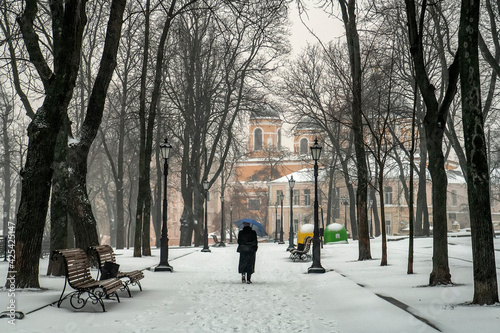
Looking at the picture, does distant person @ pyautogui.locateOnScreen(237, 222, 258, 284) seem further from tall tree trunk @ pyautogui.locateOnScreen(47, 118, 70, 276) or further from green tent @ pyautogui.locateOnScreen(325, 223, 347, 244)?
green tent @ pyautogui.locateOnScreen(325, 223, 347, 244)

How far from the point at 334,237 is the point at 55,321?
82.8 ft

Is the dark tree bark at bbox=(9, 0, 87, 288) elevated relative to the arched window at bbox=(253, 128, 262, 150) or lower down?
lower down

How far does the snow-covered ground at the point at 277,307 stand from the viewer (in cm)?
713

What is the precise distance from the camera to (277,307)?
359 inches

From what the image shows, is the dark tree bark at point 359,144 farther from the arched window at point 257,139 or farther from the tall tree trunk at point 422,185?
the arched window at point 257,139

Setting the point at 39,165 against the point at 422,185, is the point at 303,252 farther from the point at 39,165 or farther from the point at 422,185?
the point at 422,185

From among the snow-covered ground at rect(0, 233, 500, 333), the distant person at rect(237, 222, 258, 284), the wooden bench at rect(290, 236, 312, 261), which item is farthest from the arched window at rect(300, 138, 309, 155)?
the distant person at rect(237, 222, 258, 284)

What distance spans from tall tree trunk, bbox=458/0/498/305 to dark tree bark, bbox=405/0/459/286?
2189mm

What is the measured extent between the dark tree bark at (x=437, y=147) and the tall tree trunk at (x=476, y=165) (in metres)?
2.19

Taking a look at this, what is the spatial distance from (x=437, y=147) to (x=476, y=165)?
2970 millimetres

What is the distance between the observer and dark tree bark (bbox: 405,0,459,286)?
10.8 metres

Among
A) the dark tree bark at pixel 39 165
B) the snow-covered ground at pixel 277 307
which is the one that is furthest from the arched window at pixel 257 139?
the dark tree bark at pixel 39 165

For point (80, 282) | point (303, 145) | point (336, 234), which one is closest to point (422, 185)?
point (336, 234)

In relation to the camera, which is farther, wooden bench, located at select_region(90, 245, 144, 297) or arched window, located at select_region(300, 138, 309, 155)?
arched window, located at select_region(300, 138, 309, 155)
